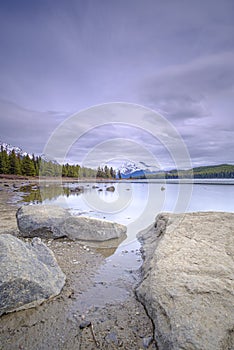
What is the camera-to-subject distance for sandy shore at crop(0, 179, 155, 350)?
279 cm

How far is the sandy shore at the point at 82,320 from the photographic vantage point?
279cm

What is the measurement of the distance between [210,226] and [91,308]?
389 centimetres

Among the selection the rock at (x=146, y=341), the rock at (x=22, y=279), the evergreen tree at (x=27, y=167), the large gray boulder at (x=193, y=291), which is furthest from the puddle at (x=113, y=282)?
the evergreen tree at (x=27, y=167)

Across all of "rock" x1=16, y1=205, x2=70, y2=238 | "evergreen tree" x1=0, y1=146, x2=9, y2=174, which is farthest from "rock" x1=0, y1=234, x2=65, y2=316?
"evergreen tree" x1=0, y1=146, x2=9, y2=174

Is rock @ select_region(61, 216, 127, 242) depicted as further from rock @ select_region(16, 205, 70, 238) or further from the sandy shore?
the sandy shore

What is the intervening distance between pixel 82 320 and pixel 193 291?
1771 mm

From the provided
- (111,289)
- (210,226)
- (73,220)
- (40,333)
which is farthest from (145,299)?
(73,220)

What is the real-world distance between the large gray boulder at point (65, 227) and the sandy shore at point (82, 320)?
2.70 meters

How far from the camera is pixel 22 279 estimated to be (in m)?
3.33

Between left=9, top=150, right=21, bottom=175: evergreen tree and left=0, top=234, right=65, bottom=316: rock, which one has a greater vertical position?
left=9, top=150, right=21, bottom=175: evergreen tree

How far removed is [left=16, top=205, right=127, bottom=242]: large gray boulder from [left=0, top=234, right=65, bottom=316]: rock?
2.96 metres

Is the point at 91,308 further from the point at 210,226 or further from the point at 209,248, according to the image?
the point at 210,226

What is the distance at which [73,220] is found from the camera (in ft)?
24.8

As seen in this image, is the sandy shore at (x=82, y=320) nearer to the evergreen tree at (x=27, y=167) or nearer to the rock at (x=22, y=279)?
the rock at (x=22, y=279)
